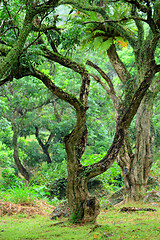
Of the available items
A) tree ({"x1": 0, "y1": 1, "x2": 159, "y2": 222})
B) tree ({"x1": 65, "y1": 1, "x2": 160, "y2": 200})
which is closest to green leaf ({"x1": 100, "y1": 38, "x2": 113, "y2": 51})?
tree ({"x1": 65, "y1": 1, "x2": 160, "y2": 200})

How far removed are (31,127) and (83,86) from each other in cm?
1195

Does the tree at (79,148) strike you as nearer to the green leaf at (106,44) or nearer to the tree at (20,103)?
the green leaf at (106,44)

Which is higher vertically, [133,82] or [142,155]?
[133,82]

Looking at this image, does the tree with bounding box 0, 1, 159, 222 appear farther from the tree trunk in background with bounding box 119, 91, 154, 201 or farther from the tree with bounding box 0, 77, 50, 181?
the tree with bounding box 0, 77, 50, 181

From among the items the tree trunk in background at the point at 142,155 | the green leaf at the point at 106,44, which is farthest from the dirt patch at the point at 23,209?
the green leaf at the point at 106,44

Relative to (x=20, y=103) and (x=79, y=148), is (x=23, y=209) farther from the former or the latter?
(x=20, y=103)

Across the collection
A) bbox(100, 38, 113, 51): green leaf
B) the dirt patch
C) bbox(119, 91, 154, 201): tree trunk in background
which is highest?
bbox(100, 38, 113, 51): green leaf

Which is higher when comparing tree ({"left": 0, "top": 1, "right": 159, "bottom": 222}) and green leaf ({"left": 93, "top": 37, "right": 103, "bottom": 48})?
green leaf ({"left": 93, "top": 37, "right": 103, "bottom": 48})

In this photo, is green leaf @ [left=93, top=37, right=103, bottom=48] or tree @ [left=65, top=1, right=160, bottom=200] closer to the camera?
tree @ [left=65, top=1, right=160, bottom=200]

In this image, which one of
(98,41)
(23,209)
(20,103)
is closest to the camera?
(23,209)

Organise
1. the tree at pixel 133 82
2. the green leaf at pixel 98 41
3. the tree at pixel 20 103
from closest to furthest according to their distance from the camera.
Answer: the tree at pixel 133 82 → the green leaf at pixel 98 41 → the tree at pixel 20 103

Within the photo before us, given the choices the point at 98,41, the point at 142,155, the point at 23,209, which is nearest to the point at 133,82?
the point at 98,41

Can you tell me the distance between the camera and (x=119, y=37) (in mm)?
7312

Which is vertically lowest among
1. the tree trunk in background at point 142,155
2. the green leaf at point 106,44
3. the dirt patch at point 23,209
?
the dirt patch at point 23,209
